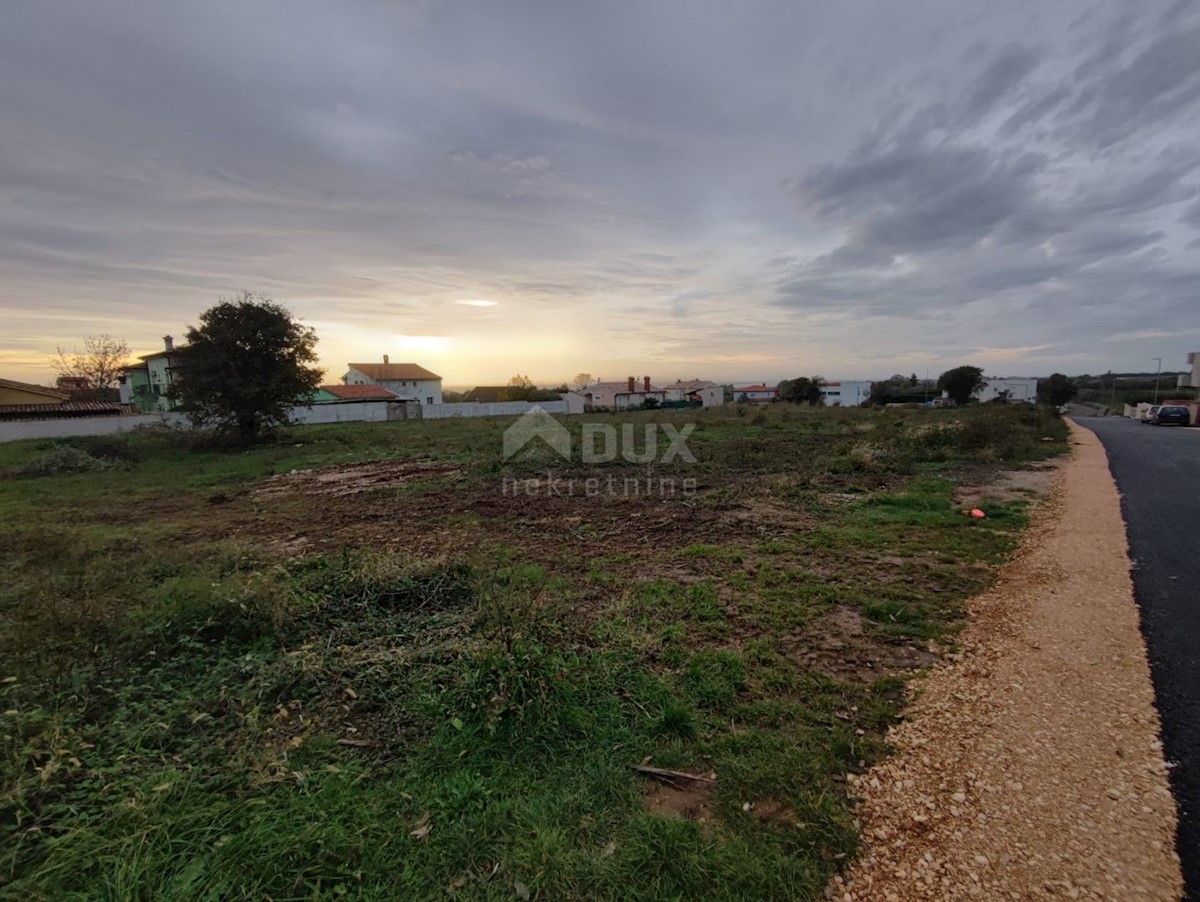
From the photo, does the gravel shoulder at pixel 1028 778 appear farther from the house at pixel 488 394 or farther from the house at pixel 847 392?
the house at pixel 847 392

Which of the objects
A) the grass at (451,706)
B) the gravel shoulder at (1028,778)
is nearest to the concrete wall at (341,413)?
the grass at (451,706)

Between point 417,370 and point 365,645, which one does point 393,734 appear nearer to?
point 365,645

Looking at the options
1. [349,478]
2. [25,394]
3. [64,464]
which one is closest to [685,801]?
[349,478]

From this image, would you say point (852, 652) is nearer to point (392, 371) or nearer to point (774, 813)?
point (774, 813)

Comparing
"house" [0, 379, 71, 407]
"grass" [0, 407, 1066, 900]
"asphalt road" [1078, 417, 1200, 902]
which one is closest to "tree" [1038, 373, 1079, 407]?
"asphalt road" [1078, 417, 1200, 902]

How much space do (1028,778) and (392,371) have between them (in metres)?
64.1

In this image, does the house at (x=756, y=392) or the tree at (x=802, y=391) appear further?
the house at (x=756, y=392)

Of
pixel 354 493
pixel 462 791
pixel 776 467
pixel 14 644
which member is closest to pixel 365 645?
pixel 462 791

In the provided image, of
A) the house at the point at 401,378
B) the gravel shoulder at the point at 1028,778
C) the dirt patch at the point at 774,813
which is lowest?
the dirt patch at the point at 774,813

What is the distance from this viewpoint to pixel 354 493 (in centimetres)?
977

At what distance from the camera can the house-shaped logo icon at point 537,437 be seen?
589 inches

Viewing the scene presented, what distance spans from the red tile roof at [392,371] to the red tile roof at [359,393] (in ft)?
47.0

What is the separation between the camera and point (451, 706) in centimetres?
274

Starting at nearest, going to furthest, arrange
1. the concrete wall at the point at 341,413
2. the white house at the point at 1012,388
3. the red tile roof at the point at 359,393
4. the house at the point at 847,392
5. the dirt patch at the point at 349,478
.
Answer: the dirt patch at the point at 349,478 < the concrete wall at the point at 341,413 < the red tile roof at the point at 359,393 < the white house at the point at 1012,388 < the house at the point at 847,392
